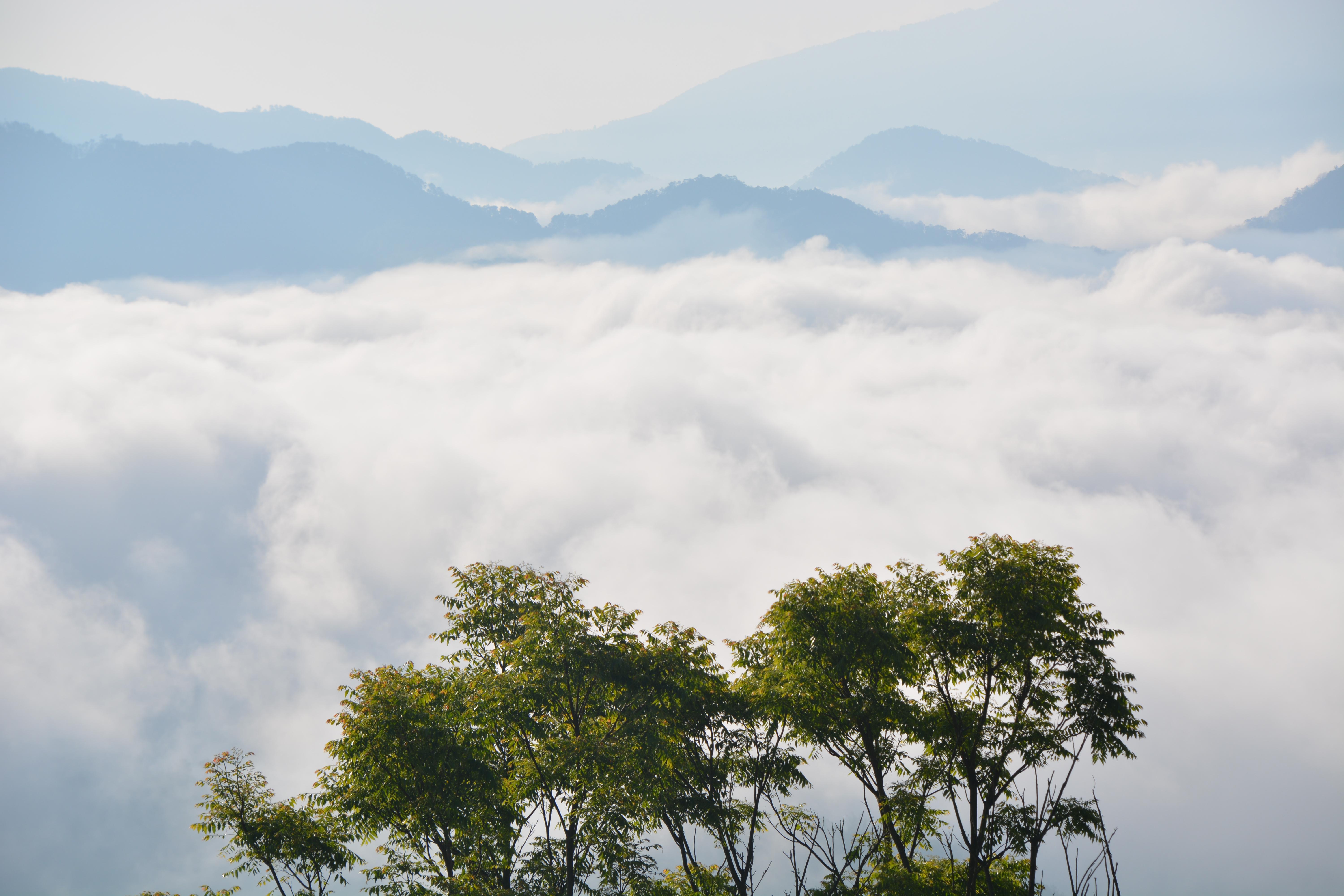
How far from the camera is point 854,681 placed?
2145cm

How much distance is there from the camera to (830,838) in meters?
19.9

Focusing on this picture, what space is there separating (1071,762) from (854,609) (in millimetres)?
6122

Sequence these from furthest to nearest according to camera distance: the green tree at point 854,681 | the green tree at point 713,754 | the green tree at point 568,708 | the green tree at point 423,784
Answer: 1. the green tree at point 713,754
2. the green tree at point 854,681
3. the green tree at point 423,784
4. the green tree at point 568,708

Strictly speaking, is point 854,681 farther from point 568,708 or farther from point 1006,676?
point 568,708

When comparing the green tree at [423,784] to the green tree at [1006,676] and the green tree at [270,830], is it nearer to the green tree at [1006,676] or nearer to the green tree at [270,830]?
the green tree at [270,830]

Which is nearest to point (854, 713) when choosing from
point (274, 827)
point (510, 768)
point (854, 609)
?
point (854, 609)

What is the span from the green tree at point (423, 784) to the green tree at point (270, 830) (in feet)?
3.08

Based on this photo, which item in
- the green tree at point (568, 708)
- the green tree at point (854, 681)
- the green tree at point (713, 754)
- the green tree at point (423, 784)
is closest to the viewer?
the green tree at point (568, 708)

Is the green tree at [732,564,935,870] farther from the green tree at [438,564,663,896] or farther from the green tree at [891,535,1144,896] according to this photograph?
the green tree at [438,564,663,896]

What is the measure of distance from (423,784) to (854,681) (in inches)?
418

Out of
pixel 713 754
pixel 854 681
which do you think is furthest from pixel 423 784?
pixel 854 681

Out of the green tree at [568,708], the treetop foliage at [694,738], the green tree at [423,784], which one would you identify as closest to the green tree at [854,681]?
the treetop foliage at [694,738]

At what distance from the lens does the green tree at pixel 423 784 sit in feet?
66.3

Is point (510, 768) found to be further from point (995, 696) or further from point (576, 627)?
point (995, 696)
